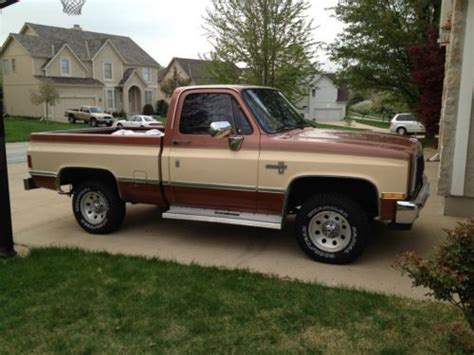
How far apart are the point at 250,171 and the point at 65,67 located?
45.4m

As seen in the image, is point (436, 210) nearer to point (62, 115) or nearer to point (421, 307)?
point (421, 307)

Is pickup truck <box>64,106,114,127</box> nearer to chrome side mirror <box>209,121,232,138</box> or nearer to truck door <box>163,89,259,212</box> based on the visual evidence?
truck door <box>163,89,259,212</box>

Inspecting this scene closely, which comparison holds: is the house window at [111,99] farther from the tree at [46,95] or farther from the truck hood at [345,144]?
the truck hood at [345,144]

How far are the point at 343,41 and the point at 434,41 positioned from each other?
6244mm

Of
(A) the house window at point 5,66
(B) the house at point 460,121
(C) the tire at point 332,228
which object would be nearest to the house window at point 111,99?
(A) the house window at point 5,66

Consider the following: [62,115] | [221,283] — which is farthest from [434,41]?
[62,115]

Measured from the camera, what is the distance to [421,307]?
14.0 ft

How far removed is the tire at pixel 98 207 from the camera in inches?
263

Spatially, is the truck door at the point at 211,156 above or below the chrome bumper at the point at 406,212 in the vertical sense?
above

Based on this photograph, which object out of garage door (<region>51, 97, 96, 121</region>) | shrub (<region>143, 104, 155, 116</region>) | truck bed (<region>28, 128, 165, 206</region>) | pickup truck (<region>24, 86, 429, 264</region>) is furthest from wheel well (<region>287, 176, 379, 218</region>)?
shrub (<region>143, 104, 155, 116</region>)

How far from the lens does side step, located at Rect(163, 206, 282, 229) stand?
5.69 metres

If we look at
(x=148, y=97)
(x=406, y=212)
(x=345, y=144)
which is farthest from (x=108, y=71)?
(x=406, y=212)

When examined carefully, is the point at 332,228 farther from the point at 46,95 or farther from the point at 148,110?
the point at 148,110

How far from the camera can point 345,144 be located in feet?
→ 17.3
